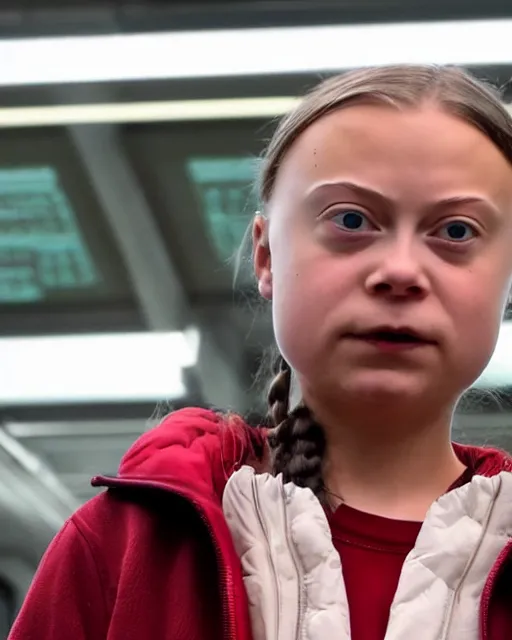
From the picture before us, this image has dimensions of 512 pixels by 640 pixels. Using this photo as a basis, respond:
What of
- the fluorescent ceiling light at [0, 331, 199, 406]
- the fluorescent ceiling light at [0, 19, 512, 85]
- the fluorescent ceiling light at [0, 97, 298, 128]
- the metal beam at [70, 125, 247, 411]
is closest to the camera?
the fluorescent ceiling light at [0, 19, 512, 85]

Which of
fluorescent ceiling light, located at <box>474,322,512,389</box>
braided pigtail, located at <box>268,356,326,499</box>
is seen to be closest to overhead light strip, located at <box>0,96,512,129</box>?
fluorescent ceiling light, located at <box>474,322,512,389</box>

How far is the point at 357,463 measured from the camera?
68cm

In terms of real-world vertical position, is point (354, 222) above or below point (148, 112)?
below

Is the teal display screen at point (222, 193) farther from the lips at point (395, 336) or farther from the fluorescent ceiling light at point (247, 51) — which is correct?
the lips at point (395, 336)

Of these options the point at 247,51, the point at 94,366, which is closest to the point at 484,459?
the point at 247,51

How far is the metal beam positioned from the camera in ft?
5.21

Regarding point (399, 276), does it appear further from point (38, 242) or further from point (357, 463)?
point (38, 242)

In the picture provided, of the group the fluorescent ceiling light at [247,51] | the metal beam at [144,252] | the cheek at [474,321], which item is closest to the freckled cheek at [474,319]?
the cheek at [474,321]

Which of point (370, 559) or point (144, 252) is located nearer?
point (370, 559)

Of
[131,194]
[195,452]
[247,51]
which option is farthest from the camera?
[131,194]

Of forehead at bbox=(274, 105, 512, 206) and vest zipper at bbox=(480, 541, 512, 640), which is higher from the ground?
forehead at bbox=(274, 105, 512, 206)

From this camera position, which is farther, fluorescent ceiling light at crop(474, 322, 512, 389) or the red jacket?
fluorescent ceiling light at crop(474, 322, 512, 389)

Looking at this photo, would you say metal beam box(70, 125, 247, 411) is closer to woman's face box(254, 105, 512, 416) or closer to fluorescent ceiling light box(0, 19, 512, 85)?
fluorescent ceiling light box(0, 19, 512, 85)

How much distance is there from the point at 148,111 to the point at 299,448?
96 cm
